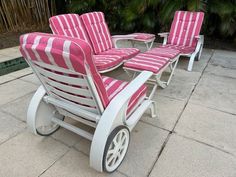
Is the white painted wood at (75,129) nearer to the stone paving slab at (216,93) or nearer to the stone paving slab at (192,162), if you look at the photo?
the stone paving slab at (192,162)

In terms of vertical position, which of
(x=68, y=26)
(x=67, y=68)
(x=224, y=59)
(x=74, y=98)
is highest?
(x=67, y=68)

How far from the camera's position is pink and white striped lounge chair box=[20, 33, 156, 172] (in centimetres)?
111

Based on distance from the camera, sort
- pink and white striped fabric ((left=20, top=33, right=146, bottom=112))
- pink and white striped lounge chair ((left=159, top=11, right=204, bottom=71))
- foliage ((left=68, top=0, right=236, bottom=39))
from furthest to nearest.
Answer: foliage ((left=68, top=0, right=236, bottom=39)) → pink and white striped lounge chair ((left=159, top=11, right=204, bottom=71)) → pink and white striped fabric ((left=20, top=33, right=146, bottom=112))

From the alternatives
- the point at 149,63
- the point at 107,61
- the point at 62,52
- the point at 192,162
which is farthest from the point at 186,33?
the point at 62,52

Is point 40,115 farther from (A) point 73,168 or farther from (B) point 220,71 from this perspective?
(B) point 220,71

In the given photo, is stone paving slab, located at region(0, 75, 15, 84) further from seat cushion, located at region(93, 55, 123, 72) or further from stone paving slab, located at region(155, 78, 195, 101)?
stone paving slab, located at region(155, 78, 195, 101)

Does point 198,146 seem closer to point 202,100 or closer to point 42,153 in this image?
point 202,100

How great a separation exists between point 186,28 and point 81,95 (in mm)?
3156

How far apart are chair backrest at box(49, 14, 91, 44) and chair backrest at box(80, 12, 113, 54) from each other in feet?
0.31

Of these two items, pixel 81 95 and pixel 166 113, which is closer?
pixel 81 95

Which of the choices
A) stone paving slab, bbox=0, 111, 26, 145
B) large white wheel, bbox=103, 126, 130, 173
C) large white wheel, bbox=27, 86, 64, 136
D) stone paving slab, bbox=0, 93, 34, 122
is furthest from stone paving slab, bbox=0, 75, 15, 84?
large white wheel, bbox=103, 126, 130, 173

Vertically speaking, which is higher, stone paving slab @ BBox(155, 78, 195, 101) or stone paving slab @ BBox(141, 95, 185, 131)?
stone paving slab @ BBox(141, 95, 185, 131)

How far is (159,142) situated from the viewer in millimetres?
1854

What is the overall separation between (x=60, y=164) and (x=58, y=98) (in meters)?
0.56
